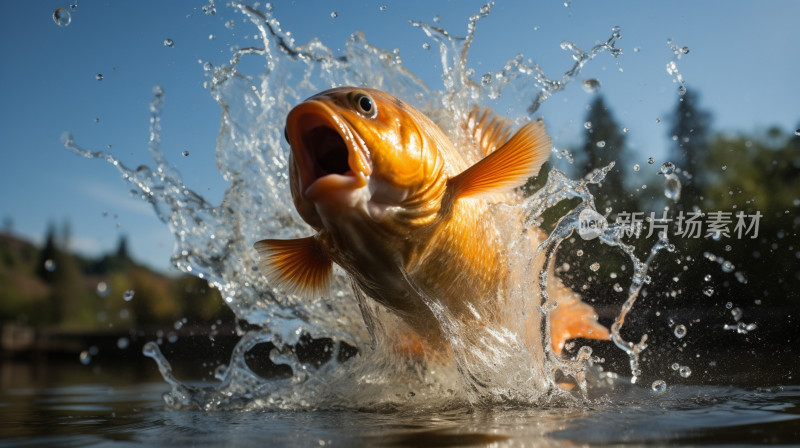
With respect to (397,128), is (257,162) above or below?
above

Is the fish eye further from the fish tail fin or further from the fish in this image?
the fish tail fin

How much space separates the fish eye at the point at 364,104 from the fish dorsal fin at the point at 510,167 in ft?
1.46

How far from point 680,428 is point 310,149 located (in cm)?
169

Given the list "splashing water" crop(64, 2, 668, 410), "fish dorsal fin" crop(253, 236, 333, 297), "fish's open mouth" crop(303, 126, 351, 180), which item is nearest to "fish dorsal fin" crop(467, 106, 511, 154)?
"splashing water" crop(64, 2, 668, 410)

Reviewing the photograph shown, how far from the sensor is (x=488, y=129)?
3592 mm

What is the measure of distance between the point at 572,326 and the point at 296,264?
1906mm

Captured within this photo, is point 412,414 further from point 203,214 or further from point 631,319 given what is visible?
point 631,319

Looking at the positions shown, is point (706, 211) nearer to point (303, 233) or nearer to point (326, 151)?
point (303, 233)

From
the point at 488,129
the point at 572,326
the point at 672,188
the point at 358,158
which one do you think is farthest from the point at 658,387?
the point at 358,158

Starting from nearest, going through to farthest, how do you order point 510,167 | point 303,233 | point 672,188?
point 510,167 < point 672,188 < point 303,233

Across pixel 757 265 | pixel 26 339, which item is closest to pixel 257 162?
pixel 757 265

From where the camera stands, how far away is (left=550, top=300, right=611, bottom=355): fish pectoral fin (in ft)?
12.5

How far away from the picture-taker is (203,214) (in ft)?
16.2

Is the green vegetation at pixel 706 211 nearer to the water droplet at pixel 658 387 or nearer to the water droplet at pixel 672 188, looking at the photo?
the water droplet at pixel 672 188
